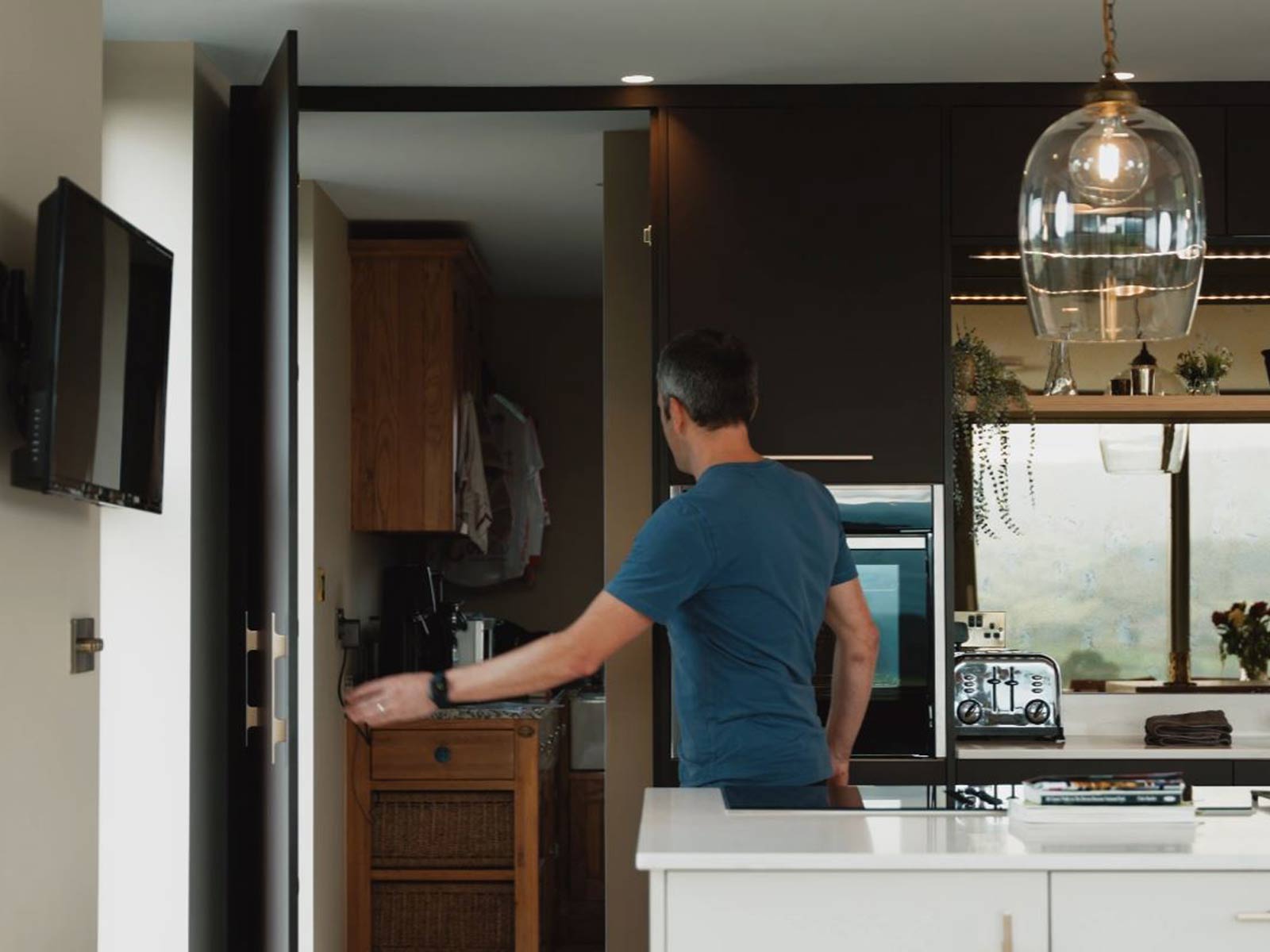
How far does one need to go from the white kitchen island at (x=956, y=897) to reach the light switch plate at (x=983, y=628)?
9.19 ft

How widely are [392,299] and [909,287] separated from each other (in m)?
2.16

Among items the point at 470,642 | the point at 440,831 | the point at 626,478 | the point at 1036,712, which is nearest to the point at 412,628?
the point at 470,642

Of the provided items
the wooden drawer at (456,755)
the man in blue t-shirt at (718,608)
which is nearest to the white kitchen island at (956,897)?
the man in blue t-shirt at (718,608)

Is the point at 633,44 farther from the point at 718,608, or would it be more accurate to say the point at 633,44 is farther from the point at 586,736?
the point at 586,736

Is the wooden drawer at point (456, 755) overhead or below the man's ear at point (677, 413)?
below

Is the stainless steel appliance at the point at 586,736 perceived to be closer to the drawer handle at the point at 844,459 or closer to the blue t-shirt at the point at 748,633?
the drawer handle at the point at 844,459

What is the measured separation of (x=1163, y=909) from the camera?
234cm

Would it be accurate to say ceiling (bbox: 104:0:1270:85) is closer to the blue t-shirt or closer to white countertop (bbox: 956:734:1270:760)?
the blue t-shirt

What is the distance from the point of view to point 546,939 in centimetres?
600

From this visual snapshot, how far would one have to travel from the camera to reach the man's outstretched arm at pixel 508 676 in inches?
105

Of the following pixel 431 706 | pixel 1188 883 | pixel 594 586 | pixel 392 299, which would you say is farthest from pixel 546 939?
pixel 1188 883

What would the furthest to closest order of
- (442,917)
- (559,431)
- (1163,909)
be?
(559,431), (442,917), (1163,909)

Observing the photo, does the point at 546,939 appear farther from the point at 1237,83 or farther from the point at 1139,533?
the point at 1237,83

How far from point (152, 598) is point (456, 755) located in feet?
5.86
